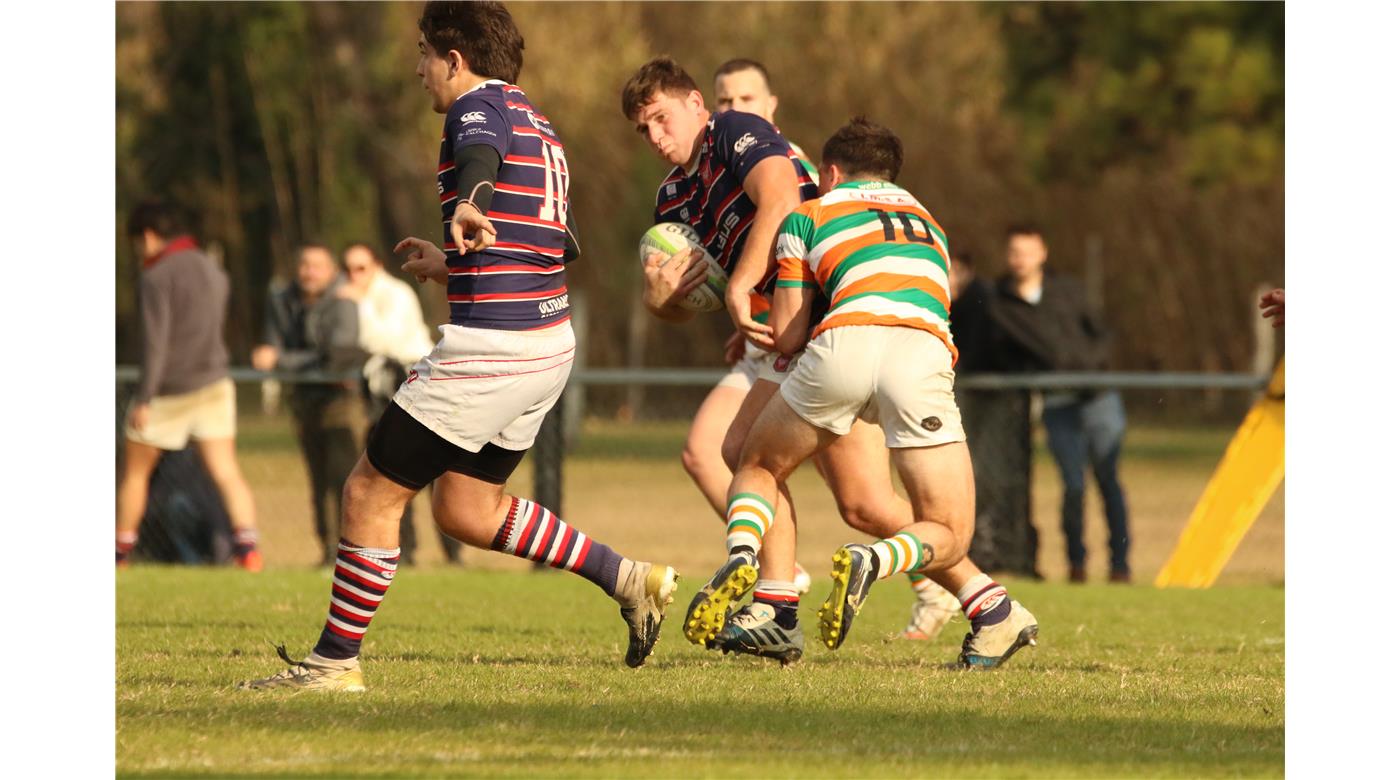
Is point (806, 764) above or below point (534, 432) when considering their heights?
below

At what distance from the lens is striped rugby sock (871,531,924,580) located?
634cm

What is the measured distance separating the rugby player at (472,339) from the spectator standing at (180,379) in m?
6.29

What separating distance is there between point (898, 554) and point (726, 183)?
1.58 m

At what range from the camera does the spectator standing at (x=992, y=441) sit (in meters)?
12.7

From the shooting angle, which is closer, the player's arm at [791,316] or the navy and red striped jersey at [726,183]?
the player's arm at [791,316]

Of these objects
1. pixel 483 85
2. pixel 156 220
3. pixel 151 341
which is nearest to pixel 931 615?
pixel 483 85

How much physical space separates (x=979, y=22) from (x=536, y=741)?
3414 centimetres

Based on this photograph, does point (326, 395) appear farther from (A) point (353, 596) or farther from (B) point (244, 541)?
(A) point (353, 596)

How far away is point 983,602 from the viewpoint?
697 cm

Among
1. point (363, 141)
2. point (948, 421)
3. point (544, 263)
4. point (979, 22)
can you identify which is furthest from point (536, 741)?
point (979, 22)

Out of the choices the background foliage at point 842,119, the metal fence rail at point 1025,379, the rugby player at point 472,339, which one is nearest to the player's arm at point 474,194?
the rugby player at point 472,339

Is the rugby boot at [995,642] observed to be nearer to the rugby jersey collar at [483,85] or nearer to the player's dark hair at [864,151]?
the player's dark hair at [864,151]

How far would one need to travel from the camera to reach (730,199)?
717 cm

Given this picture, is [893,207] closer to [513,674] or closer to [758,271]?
[758,271]
